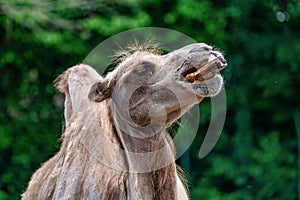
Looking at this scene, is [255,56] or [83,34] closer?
[83,34]

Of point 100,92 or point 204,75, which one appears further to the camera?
point 100,92

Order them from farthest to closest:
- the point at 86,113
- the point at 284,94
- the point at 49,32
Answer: the point at 284,94 < the point at 49,32 < the point at 86,113

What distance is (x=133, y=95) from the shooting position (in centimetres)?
351

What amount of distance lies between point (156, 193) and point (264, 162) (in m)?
4.31

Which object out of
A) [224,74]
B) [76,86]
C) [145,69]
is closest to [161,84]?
[145,69]

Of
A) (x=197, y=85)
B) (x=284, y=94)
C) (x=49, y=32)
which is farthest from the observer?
(x=284, y=94)

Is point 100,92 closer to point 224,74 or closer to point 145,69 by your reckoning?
point 145,69

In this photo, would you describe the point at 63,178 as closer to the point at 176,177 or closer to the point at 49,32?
the point at 176,177

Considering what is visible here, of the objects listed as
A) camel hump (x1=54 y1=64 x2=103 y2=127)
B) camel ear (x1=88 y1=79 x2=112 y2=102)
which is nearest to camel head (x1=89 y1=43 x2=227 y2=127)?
camel ear (x1=88 y1=79 x2=112 y2=102)

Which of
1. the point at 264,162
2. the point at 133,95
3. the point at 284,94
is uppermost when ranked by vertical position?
the point at 133,95

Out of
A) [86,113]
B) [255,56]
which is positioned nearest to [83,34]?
[255,56]

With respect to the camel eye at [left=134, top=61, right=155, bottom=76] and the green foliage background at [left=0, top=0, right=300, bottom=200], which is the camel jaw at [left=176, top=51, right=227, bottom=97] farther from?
the green foliage background at [left=0, top=0, right=300, bottom=200]

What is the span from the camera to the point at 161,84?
11.4ft

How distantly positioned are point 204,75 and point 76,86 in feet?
2.97
